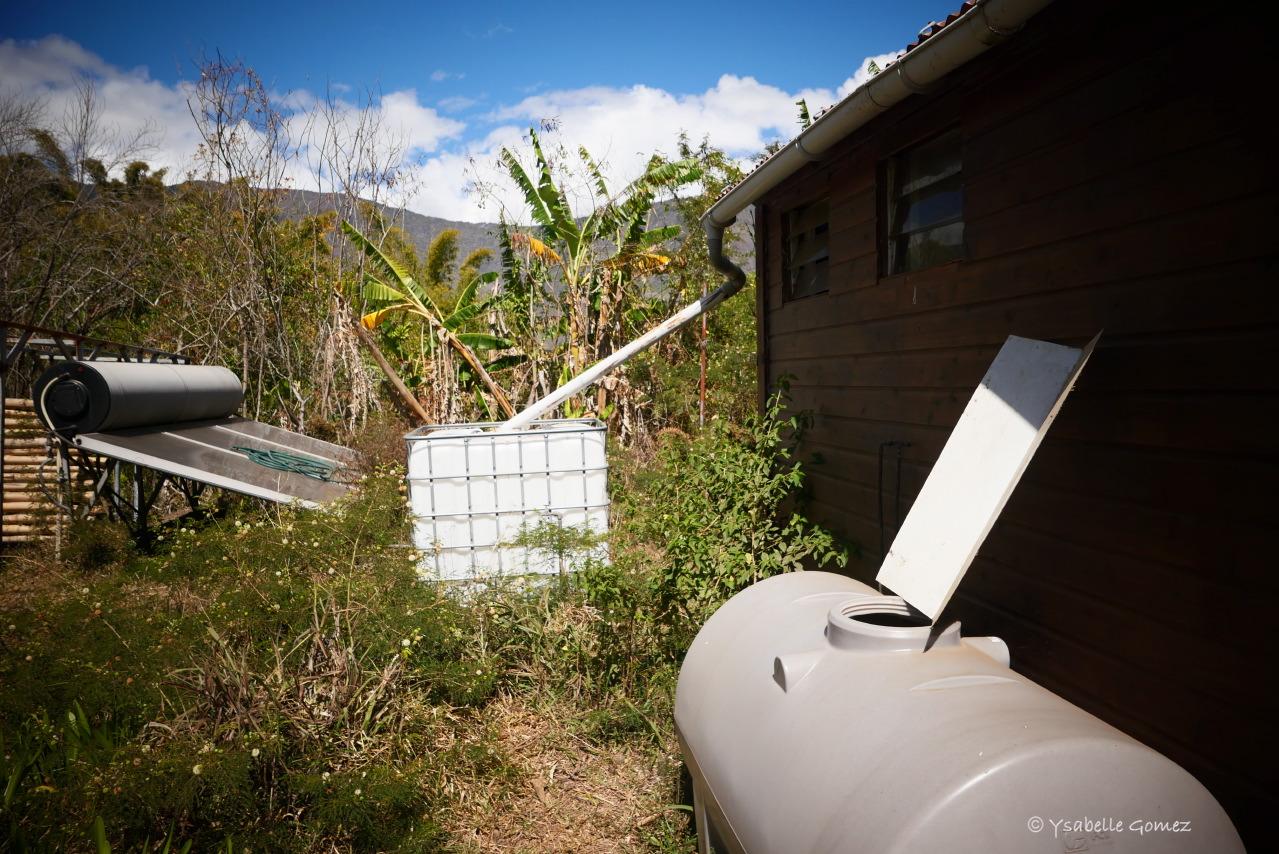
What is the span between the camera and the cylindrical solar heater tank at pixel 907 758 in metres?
1.56

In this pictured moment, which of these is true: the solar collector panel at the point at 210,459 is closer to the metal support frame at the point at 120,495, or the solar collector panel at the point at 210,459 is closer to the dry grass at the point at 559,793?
the metal support frame at the point at 120,495

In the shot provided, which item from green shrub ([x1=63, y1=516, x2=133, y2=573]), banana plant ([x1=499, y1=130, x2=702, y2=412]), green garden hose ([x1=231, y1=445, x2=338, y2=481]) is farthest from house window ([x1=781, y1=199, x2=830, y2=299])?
green shrub ([x1=63, y1=516, x2=133, y2=573])

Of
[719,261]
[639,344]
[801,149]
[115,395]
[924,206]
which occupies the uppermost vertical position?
[801,149]

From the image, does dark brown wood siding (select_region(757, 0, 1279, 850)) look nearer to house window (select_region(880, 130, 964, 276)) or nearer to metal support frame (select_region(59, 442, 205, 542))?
house window (select_region(880, 130, 964, 276))

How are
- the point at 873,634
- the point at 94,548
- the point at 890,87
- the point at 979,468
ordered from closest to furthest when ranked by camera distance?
the point at 873,634 < the point at 979,468 < the point at 890,87 < the point at 94,548

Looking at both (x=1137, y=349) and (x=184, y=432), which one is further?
(x=184, y=432)

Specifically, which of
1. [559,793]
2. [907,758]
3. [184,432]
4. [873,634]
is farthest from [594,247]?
[907,758]

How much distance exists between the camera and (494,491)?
19.5 ft

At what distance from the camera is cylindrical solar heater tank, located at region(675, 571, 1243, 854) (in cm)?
A: 156

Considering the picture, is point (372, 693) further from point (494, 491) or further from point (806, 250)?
point (806, 250)

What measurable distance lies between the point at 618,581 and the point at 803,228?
336 centimetres

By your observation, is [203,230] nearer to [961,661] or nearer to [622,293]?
[622,293]

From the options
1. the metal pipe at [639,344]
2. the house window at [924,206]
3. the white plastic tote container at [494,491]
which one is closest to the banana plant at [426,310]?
the metal pipe at [639,344]

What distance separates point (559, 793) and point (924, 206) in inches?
158
